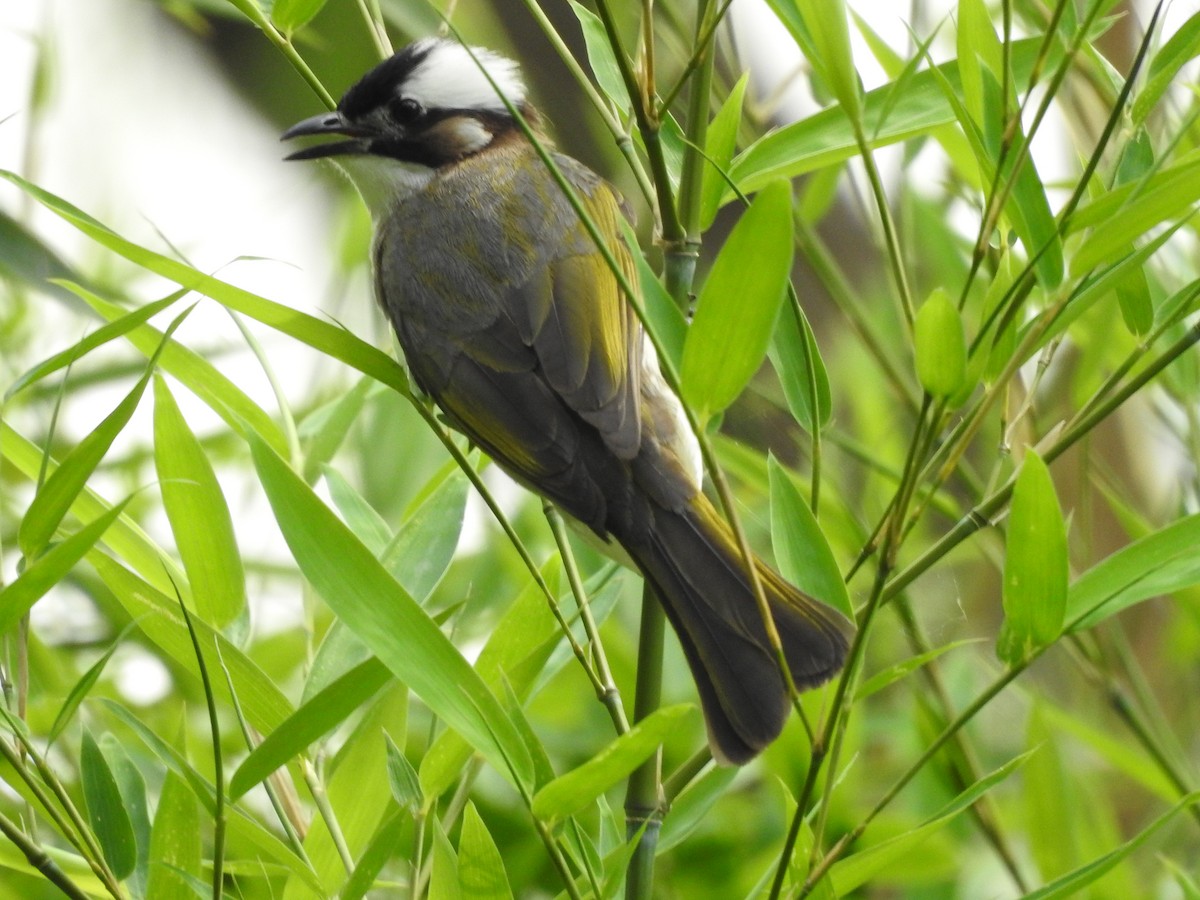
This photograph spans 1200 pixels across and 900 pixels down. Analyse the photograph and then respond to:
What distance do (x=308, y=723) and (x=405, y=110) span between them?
1.29 m

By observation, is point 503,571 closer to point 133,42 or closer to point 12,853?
point 12,853

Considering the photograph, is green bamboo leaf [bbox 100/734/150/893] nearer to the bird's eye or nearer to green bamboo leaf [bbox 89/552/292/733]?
green bamboo leaf [bbox 89/552/292/733]

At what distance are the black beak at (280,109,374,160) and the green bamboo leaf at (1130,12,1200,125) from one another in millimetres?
1103

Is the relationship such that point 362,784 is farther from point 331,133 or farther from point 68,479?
point 331,133

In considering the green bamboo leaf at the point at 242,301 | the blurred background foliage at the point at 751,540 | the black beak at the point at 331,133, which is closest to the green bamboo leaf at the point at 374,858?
the blurred background foliage at the point at 751,540

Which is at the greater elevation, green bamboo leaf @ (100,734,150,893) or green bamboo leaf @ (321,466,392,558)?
green bamboo leaf @ (321,466,392,558)

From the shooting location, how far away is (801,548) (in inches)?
37.8

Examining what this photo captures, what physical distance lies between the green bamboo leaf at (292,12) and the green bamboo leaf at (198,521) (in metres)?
0.27

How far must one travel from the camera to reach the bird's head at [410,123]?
1.99 m

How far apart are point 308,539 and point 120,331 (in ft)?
0.58

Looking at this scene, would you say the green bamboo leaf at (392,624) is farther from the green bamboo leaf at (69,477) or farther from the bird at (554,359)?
the bird at (554,359)

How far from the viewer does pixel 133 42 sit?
12.1 feet

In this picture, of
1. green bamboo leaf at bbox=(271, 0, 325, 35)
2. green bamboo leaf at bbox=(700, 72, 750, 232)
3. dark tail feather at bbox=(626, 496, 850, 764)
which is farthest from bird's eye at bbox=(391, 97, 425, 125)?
green bamboo leaf at bbox=(700, 72, 750, 232)

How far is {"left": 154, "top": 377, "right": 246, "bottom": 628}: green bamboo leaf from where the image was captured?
1.09 meters
